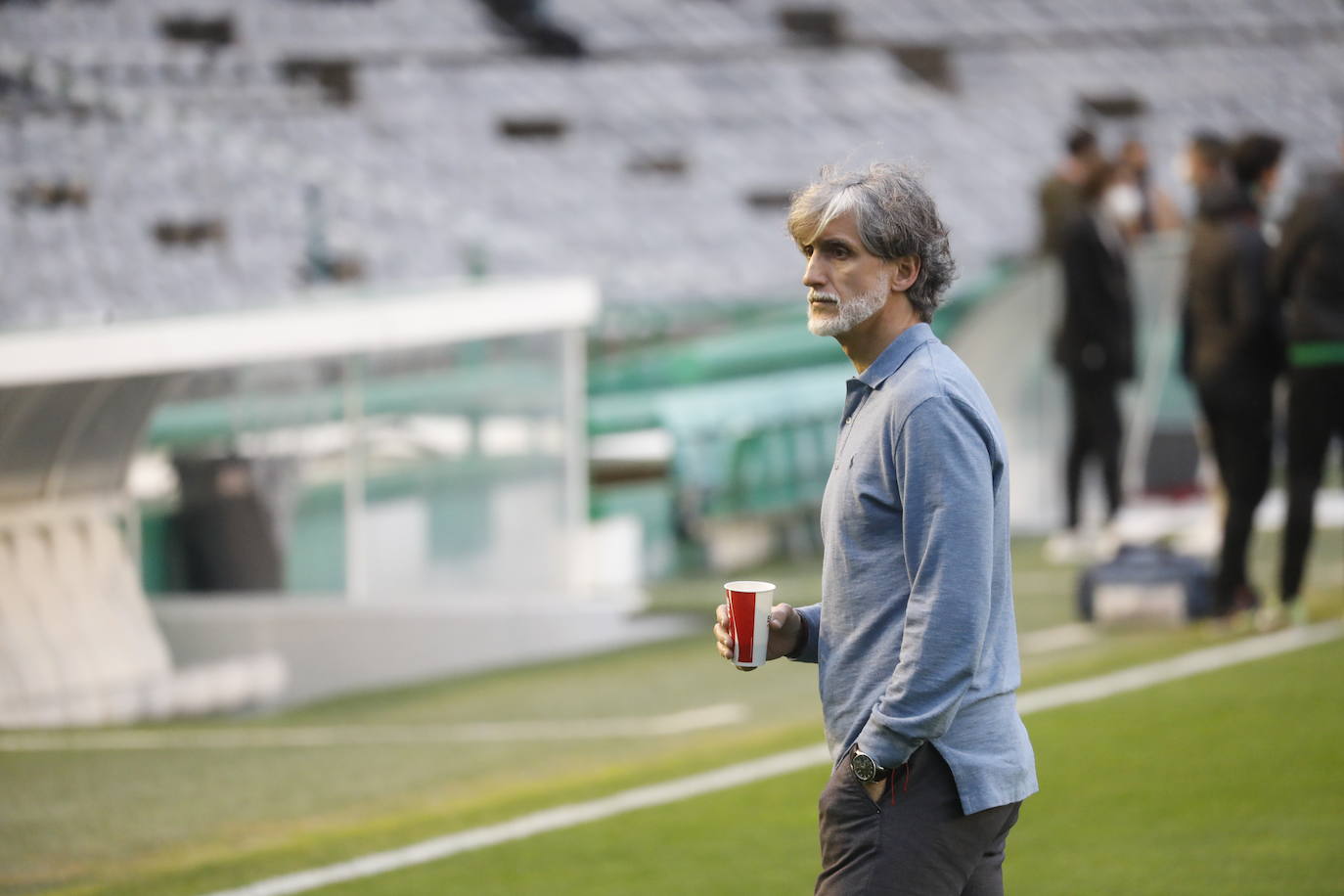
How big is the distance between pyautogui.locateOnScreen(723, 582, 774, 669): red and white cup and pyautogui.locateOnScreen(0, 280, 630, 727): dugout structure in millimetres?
4816

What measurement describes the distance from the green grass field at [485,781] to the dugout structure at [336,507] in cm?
58

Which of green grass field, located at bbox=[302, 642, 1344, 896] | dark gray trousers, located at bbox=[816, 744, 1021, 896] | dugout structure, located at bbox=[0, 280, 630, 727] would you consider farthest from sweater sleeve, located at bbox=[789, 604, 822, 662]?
Answer: dugout structure, located at bbox=[0, 280, 630, 727]

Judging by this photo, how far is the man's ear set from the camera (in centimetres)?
197

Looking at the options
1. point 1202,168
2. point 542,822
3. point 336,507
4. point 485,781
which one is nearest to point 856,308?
point 542,822

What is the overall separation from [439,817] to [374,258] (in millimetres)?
18964

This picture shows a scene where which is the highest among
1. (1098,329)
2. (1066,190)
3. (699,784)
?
(1066,190)

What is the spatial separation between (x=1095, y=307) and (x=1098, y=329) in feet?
0.31

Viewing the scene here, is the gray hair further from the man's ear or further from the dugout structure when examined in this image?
Result: the dugout structure

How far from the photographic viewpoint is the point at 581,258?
2416 centimetres

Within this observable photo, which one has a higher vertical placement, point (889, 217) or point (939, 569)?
point (889, 217)

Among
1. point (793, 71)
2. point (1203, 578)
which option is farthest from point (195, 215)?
point (1203, 578)

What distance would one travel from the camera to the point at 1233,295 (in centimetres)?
607

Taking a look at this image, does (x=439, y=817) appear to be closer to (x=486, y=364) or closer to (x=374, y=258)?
(x=486, y=364)

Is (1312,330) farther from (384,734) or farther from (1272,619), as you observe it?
(384,734)
